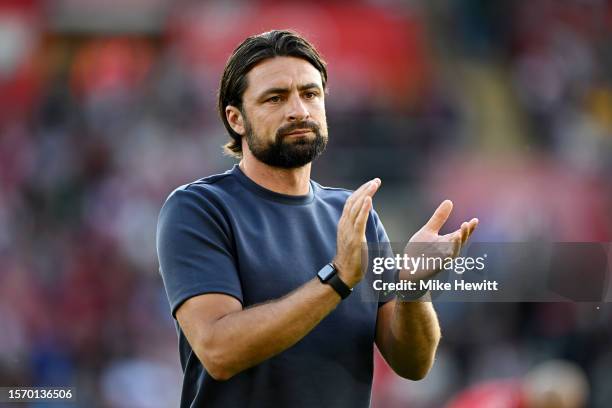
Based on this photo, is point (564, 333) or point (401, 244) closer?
point (401, 244)

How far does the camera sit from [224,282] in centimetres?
325

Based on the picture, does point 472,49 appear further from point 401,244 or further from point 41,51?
point 401,244

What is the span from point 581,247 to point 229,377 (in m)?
1.13

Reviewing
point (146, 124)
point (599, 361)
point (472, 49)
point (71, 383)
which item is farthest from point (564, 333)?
point (472, 49)

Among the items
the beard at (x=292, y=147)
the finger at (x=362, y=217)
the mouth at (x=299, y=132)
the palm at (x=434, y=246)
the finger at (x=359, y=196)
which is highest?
the mouth at (x=299, y=132)

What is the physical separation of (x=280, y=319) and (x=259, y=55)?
904 mm

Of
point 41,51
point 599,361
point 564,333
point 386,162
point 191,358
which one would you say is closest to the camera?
point 191,358

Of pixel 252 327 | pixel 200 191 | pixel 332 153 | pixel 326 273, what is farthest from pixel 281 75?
pixel 332 153

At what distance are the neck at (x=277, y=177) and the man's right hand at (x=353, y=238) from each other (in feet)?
1.61

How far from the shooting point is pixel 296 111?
136 inches

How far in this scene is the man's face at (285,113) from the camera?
136 inches

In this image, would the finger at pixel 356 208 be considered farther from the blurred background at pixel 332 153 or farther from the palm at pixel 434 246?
the blurred background at pixel 332 153

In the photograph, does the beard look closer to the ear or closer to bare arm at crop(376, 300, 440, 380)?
the ear

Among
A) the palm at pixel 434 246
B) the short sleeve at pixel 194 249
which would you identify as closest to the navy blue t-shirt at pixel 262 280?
the short sleeve at pixel 194 249
